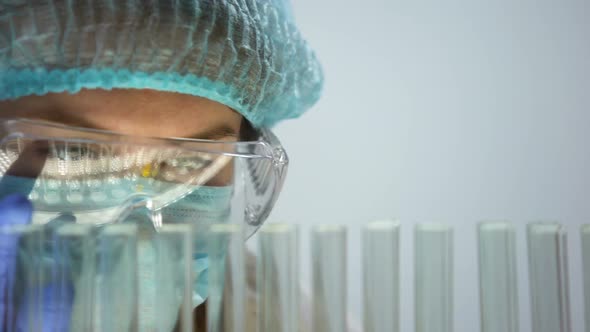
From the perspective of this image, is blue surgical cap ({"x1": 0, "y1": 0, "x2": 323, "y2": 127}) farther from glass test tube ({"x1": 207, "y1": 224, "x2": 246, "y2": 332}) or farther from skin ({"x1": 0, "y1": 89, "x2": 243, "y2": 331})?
glass test tube ({"x1": 207, "y1": 224, "x2": 246, "y2": 332})

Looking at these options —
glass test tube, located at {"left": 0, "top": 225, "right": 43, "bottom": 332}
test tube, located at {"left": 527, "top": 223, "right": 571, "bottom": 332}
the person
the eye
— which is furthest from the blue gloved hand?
test tube, located at {"left": 527, "top": 223, "right": 571, "bottom": 332}

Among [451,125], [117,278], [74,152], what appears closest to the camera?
[117,278]

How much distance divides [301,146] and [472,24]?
600mm

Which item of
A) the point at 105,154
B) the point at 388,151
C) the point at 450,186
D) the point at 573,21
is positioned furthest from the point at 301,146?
the point at 105,154

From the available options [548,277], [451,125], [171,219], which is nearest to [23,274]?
[171,219]

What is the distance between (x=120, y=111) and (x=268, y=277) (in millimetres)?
358

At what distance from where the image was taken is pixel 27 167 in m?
0.74

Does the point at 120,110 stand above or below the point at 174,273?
above

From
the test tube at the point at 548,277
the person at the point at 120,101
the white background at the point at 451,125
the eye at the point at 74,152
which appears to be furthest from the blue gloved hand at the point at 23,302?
the white background at the point at 451,125

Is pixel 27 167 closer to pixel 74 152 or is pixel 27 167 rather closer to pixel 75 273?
pixel 74 152

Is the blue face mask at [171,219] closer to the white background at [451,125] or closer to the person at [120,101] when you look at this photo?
the person at [120,101]

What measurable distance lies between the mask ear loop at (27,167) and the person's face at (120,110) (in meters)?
0.06

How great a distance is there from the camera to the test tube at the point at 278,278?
0.54 m

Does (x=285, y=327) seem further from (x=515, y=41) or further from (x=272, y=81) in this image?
(x=515, y=41)
